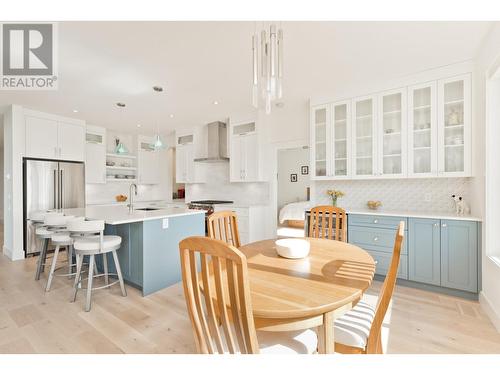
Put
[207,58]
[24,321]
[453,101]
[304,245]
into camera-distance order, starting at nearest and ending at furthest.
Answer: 1. [304,245]
2. [24,321]
3. [207,58]
4. [453,101]

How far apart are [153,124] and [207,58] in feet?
11.3

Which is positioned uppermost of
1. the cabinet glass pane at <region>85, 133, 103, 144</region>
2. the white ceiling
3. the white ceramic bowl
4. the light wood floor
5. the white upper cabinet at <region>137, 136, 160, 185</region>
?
the white ceiling

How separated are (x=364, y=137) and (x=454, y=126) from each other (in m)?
0.99

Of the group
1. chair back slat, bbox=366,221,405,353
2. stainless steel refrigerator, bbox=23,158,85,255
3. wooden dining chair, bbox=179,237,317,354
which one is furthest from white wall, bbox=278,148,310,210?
wooden dining chair, bbox=179,237,317,354

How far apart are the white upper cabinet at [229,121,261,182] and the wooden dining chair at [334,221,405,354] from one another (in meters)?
3.58

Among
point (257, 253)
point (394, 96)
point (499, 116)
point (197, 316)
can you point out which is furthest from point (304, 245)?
point (394, 96)

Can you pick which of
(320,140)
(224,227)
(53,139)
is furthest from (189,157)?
(224,227)

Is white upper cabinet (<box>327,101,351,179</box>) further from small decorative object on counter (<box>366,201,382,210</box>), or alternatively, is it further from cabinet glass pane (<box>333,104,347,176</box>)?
small decorative object on counter (<box>366,201,382,210</box>)

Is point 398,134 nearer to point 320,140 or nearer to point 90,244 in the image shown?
point 320,140

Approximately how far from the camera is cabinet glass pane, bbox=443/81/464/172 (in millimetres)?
2887

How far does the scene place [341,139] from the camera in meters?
3.73

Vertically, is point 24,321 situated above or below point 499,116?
below

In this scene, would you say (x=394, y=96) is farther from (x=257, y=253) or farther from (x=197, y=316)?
(x=197, y=316)

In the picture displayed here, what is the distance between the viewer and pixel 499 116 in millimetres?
2338
